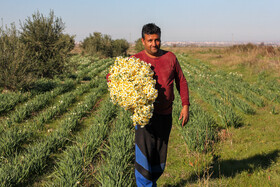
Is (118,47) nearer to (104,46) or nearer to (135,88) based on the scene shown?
(104,46)

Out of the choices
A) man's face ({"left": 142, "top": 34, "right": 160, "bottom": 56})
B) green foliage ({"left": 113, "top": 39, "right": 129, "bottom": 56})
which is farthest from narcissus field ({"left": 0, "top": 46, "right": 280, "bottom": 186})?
green foliage ({"left": 113, "top": 39, "right": 129, "bottom": 56})

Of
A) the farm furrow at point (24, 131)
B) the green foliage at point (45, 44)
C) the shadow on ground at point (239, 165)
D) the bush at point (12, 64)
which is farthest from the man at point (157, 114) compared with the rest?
the green foliage at point (45, 44)

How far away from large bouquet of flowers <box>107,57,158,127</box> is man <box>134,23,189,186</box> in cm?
32

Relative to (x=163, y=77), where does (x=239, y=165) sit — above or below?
below

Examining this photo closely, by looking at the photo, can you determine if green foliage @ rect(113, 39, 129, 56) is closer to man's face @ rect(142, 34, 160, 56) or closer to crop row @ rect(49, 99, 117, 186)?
crop row @ rect(49, 99, 117, 186)

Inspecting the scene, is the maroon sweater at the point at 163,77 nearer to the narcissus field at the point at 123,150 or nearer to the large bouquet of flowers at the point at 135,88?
the large bouquet of flowers at the point at 135,88

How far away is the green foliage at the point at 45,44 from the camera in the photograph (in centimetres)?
1298

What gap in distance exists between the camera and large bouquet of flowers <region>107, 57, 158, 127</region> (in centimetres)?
244

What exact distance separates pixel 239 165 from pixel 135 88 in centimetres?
285

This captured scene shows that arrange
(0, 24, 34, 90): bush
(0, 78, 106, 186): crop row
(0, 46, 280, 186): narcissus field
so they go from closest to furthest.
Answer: (0, 78, 106, 186): crop row → (0, 46, 280, 186): narcissus field → (0, 24, 34, 90): bush

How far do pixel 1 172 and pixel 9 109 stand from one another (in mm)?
4672

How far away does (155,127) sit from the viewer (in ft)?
9.52

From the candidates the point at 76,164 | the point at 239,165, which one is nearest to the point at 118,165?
the point at 76,164

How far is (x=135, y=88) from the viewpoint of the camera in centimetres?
244
